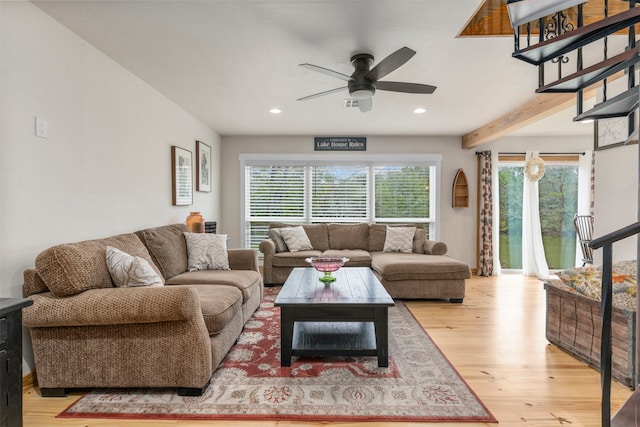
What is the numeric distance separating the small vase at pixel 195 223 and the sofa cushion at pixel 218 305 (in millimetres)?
1862

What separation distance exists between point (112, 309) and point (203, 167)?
3.44 meters

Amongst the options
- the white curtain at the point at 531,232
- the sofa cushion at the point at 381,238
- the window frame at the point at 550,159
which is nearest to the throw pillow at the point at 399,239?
the sofa cushion at the point at 381,238

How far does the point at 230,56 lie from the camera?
9.21 ft

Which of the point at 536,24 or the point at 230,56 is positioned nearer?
the point at 536,24

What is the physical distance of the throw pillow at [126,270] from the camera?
92.3 inches

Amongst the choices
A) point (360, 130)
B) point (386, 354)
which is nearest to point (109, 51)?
point (386, 354)

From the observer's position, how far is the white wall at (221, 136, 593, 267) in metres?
6.00

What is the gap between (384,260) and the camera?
441cm

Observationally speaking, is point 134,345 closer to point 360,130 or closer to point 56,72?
point 56,72

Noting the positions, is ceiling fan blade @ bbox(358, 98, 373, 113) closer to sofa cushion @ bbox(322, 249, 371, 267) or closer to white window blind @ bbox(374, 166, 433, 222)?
sofa cushion @ bbox(322, 249, 371, 267)

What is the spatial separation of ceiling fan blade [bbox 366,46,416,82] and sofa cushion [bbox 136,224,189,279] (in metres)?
2.36

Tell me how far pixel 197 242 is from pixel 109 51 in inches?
73.7

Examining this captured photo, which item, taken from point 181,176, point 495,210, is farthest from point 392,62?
point 495,210

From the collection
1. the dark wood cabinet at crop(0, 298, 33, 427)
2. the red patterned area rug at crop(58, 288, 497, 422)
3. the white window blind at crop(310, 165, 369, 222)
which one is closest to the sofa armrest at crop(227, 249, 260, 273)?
the red patterned area rug at crop(58, 288, 497, 422)
